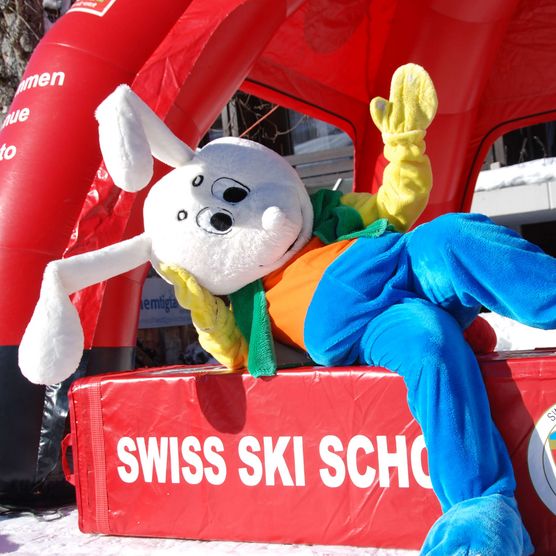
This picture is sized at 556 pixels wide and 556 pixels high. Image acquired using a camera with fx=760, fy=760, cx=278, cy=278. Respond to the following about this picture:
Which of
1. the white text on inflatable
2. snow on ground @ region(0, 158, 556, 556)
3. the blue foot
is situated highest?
the white text on inflatable

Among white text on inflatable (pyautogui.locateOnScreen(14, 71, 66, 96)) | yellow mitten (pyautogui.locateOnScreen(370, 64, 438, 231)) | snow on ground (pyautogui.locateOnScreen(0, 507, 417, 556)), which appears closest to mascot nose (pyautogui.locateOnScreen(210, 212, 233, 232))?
yellow mitten (pyautogui.locateOnScreen(370, 64, 438, 231))

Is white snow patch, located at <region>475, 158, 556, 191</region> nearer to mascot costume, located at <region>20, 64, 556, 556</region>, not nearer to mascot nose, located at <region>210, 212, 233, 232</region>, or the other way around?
mascot costume, located at <region>20, 64, 556, 556</region>

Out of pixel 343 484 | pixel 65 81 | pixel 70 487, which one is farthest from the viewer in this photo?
pixel 65 81

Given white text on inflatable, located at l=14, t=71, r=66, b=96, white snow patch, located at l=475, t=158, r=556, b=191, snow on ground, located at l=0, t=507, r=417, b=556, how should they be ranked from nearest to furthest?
1. snow on ground, located at l=0, t=507, r=417, b=556
2. white text on inflatable, located at l=14, t=71, r=66, b=96
3. white snow patch, located at l=475, t=158, r=556, b=191

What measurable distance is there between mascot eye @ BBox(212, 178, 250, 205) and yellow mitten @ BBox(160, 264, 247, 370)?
0.16 metres

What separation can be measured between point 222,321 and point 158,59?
801 mm

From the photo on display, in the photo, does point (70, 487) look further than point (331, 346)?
Yes

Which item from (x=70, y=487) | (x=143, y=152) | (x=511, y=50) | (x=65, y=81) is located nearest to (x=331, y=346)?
(x=143, y=152)

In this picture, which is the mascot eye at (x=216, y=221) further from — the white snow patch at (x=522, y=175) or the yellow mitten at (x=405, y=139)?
the white snow patch at (x=522, y=175)

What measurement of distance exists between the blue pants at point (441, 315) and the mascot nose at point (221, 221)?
0.71ft

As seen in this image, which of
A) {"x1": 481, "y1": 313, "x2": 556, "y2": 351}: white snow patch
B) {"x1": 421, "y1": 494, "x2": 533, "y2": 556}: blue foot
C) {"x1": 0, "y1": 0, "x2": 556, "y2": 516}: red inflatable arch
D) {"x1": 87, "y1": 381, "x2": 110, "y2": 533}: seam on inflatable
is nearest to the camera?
{"x1": 421, "y1": 494, "x2": 533, "y2": 556}: blue foot

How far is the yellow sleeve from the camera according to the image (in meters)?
1.40

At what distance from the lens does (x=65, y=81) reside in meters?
1.97

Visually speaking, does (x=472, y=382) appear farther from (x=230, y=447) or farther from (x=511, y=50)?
(x=511, y=50)
